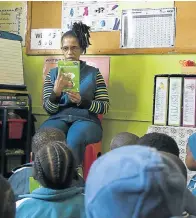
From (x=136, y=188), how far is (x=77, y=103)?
2.28 meters

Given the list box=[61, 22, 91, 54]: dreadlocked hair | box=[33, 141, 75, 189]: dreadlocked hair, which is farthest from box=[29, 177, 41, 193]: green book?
box=[61, 22, 91, 54]: dreadlocked hair

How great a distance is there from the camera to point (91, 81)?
119 inches

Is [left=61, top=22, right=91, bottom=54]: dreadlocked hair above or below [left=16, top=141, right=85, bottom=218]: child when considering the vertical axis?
above

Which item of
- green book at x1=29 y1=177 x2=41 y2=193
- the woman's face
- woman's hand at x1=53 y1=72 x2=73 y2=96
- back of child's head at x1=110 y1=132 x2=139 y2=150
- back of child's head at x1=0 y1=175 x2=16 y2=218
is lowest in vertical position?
green book at x1=29 y1=177 x2=41 y2=193

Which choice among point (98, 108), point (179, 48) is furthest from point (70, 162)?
point (179, 48)

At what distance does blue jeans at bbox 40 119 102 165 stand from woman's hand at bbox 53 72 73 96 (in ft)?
0.72

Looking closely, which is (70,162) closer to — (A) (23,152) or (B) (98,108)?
(B) (98,108)

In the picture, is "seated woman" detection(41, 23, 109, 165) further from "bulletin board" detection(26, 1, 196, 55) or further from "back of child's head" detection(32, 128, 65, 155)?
"back of child's head" detection(32, 128, 65, 155)

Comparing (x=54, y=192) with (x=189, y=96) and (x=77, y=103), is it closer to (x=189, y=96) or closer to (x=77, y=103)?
(x=77, y=103)

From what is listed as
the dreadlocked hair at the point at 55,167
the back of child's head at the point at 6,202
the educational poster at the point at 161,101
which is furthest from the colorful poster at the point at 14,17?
the back of child's head at the point at 6,202

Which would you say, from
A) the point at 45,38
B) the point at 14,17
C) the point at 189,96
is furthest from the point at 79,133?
the point at 14,17

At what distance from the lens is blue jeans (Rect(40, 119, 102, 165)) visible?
2.69 m

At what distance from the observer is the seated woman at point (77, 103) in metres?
2.76

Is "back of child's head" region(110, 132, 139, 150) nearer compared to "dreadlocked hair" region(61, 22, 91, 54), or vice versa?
"back of child's head" region(110, 132, 139, 150)
